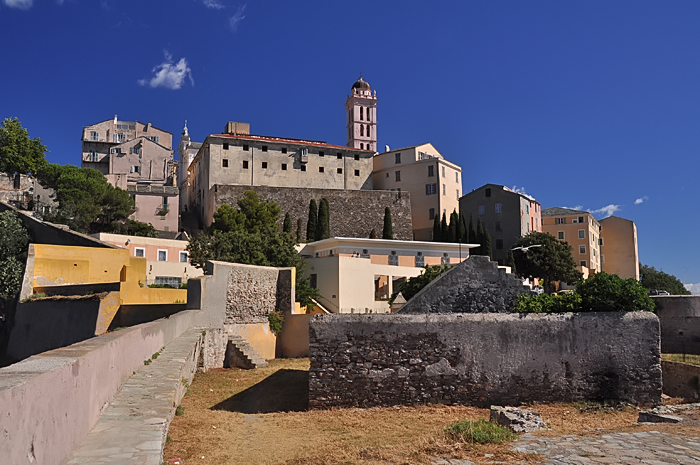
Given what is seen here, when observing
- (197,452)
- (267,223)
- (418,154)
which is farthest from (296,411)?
(418,154)

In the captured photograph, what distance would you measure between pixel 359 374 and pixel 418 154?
2223 inches

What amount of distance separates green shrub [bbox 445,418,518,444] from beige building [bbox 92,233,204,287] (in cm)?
3214

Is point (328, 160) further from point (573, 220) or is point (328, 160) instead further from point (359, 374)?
point (359, 374)

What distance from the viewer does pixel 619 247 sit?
78750 millimetres

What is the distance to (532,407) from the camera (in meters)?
11.8

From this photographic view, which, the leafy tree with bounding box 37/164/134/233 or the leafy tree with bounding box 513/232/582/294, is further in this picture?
the leafy tree with bounding box 513/232/582/294

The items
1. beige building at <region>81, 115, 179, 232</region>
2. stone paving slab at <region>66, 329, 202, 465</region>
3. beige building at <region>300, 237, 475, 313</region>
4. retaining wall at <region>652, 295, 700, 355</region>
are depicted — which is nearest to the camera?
stone paving slab at <region>66, 329, 202, 465</region>

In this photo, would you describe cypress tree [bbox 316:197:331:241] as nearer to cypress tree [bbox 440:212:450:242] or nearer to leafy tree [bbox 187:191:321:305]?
cypress tree [bbox 440:212:450:242]

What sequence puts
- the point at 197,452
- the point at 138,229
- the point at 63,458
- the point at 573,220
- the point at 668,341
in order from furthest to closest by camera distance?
the point at 573,220
the point at 138,229
the point at 668,341
the point at 197,452
the point at 63,458

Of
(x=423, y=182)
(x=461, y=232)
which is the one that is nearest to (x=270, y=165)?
(x=423, y=182)

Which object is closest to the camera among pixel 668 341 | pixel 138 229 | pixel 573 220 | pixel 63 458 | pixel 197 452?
pixel 63 458

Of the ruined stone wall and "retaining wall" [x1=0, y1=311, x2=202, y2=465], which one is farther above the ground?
the ruined stone wall

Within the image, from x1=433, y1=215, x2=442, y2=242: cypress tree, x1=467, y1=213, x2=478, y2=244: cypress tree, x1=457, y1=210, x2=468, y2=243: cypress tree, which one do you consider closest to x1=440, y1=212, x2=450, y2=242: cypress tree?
x1=433, y1=215, x2=442, y2=242: cypress tree

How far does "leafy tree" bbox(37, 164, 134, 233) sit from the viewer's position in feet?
162
